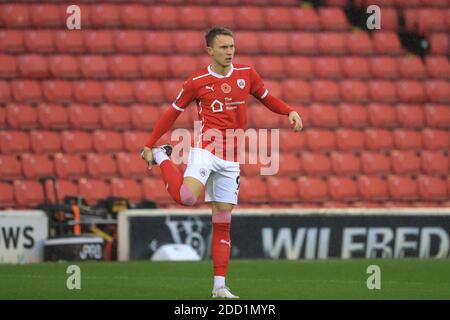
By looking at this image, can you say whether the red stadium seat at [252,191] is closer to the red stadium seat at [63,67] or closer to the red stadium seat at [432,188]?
the red stadium seat at [432,188]

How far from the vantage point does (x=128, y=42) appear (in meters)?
17.0

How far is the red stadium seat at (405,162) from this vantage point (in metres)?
16.8

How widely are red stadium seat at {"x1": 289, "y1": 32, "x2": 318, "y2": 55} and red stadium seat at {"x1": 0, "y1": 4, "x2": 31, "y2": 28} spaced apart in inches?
152

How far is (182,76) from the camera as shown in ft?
55.7

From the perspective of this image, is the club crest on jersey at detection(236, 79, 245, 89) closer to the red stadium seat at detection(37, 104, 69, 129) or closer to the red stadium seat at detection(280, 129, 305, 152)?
the red stadium seat at detection(37, 104, 69, 129)

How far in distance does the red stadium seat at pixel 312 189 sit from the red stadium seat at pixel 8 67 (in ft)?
13.8

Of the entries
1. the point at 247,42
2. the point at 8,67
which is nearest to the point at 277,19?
the point at 247,42

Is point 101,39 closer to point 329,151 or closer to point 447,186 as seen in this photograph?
point 329,151

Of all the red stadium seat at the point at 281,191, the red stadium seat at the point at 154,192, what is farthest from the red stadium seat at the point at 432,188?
the red stadium seat at the point at 154,192

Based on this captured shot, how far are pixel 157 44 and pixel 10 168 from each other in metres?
3.03

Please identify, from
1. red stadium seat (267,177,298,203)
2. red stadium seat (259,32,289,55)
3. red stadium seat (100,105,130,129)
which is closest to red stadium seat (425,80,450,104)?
red stadium seat (259,32,289,55)

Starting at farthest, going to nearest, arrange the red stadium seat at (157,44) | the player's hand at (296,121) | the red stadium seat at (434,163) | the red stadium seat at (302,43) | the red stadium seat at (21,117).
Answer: the red stadium seat at (302,43)
the red stadium seat at (157,44)
the red stadium seat at (434,163)
the red stadium seat at (21,117)
the player's hand at (296,121)

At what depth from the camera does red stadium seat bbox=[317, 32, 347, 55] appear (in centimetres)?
1775
